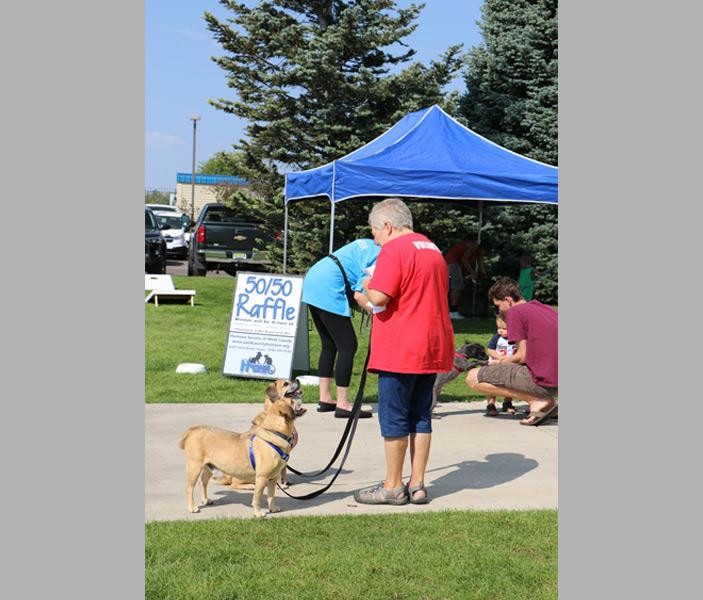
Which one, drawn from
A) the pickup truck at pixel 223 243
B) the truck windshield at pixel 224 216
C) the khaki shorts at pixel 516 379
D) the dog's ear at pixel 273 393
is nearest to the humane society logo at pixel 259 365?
the khaki shorts at pixel 516 379

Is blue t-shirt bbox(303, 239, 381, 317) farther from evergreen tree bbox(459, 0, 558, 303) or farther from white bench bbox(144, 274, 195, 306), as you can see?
evergreen tree bbox(459, 0, 558, 303)

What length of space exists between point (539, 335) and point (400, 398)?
275cm

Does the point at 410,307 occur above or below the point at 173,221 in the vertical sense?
below

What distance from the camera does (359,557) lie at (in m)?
4.68

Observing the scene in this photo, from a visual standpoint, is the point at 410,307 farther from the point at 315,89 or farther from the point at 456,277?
the point at 315,89

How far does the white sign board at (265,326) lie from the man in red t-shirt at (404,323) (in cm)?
472

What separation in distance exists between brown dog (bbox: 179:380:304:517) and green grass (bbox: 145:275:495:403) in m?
3.86

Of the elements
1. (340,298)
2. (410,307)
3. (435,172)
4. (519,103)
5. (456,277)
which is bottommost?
(456,277)

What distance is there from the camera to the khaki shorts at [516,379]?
811cm

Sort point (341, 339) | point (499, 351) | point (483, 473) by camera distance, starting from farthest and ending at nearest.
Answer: point (499, 351)
point (341, 339)
point (483, 473)

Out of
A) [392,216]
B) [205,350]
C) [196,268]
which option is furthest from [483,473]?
[196,268]

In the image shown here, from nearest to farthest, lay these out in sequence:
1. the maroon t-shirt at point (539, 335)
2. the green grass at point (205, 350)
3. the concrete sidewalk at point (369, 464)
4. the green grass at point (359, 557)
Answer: the green grass at point (359, 557), the concrete sidewalk at point (369, 464), the maroon t-shirt at point (539, 335), the green grass at point (205, 350)

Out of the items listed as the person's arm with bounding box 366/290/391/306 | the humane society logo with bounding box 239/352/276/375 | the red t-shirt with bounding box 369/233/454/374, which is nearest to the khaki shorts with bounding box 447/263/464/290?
the humane society logo with bounding box 239/352/276/375

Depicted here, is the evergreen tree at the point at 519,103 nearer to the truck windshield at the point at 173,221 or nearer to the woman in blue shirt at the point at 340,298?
the woman in blue shirt at the point at 340,298
